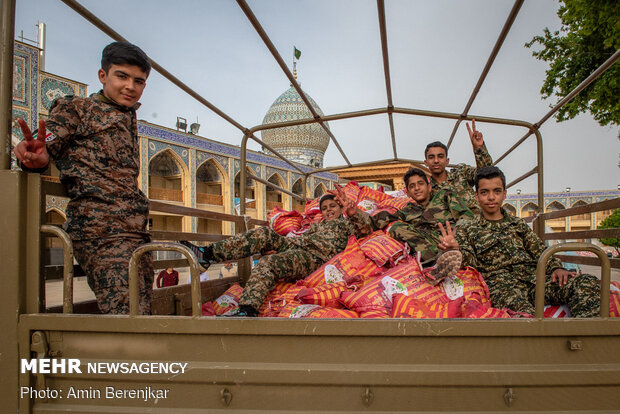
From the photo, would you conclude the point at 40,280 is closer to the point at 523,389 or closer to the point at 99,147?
the point at 99,147

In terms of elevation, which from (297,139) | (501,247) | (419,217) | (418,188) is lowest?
(501,247)

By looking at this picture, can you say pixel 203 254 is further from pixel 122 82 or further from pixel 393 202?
pixel 393 202

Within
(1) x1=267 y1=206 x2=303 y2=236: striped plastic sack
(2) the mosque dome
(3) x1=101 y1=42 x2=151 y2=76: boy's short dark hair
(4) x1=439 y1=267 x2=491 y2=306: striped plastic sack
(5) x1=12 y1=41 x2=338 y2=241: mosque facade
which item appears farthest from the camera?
(2) the mosque dome

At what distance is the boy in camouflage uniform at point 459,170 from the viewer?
3.41 metres

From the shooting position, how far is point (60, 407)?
129 centimetres

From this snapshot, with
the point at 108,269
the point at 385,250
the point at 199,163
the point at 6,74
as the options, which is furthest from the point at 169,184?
the point at 6,74

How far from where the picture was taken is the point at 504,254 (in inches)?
94.5

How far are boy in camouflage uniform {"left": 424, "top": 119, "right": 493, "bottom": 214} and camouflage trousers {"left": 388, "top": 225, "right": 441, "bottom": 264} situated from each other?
557mm

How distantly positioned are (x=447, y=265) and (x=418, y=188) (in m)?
1.16

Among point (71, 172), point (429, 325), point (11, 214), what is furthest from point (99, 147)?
point (429, 325)

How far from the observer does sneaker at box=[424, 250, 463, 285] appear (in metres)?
2.10

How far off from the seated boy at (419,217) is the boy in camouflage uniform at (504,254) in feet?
1.15

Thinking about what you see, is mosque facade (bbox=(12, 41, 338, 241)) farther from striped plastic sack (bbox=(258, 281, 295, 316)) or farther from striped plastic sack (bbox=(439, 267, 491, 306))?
striped plastic sack (bbox=(439, 267, 491, 306))

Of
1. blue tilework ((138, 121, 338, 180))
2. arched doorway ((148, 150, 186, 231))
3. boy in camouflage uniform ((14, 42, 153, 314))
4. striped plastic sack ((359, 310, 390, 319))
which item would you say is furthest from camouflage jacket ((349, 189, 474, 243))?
arched doorway ((148, 150, 186, 231))
